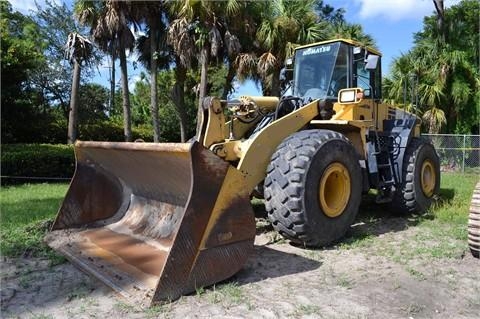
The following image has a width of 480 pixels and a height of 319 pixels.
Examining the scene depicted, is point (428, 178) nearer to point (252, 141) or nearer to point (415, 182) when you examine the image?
point (415, 182)

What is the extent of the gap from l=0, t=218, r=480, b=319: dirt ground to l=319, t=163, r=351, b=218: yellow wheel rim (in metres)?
0.47

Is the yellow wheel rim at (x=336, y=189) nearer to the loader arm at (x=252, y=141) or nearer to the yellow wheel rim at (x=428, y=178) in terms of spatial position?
the loader arm at (x=252, y=141)

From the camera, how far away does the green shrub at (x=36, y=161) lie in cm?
1313

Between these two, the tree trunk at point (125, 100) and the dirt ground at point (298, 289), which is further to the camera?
the tree trunk at point (125, 100)

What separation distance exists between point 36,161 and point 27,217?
6.74m

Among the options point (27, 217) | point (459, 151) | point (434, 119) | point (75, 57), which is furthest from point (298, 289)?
point (75, 57)

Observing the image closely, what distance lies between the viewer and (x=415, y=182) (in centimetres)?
711

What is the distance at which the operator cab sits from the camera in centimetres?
673

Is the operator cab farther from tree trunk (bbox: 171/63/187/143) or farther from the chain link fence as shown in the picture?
tree trunk (bbox: 171/63/187/143)

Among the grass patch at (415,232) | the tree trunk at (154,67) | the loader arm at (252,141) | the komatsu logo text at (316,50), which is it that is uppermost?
the tree trunk at (154,67)

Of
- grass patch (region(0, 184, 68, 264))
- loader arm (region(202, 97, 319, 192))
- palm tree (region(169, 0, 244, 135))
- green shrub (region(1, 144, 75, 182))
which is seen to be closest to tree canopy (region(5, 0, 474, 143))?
palm tree (region(169, 0, 244, 135))

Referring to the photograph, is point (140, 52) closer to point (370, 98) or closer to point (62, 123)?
point (62, 123)

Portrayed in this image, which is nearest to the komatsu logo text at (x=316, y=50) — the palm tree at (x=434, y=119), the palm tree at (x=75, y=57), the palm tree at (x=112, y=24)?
the palm tree at (x=112, y=24)

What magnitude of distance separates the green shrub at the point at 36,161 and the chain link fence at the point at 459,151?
11.5m
